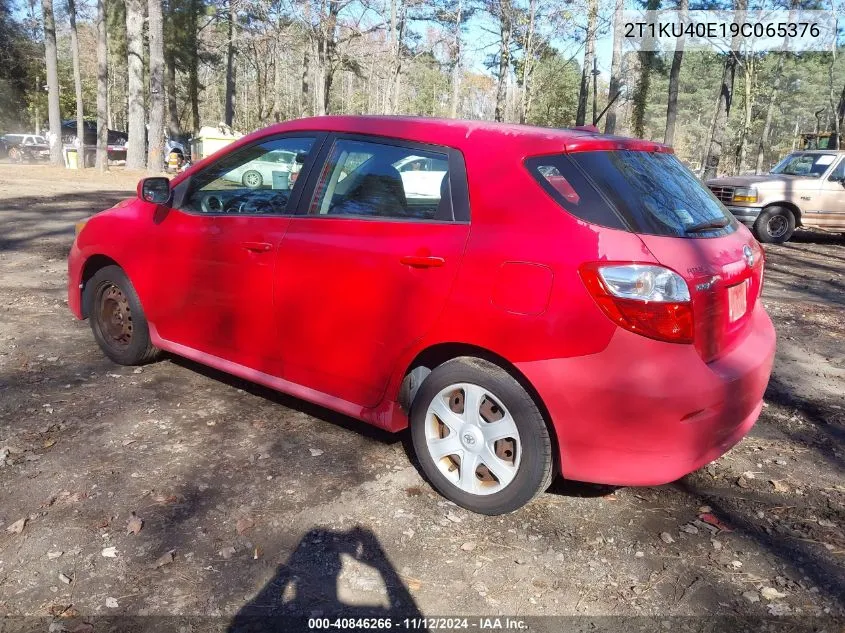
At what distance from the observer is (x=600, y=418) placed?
2.57 metres

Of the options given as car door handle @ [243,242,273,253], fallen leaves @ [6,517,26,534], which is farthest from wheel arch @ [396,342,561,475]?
fallen leaves @ [6,517,26,534]

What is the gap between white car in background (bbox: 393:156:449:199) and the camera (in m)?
3.07

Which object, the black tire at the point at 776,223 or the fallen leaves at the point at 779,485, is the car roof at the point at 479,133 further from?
the black tire at the point at 776,223

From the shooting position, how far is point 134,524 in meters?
2.80

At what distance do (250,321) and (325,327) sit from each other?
559 millimetres

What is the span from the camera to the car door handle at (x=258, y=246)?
349 centimetres

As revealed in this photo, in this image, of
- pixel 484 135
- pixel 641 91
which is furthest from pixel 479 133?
pixel 641 91

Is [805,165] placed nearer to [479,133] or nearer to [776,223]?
[776,223]

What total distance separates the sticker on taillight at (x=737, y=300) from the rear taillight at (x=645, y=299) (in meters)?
0.41

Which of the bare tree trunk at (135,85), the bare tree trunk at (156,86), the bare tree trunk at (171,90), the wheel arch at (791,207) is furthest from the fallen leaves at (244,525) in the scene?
the bare tree trunk at (171,90)

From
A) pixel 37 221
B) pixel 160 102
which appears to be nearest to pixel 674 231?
pixel 37 221

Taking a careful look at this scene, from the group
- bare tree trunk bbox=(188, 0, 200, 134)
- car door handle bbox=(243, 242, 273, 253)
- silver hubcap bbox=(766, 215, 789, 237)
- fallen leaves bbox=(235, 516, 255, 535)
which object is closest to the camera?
fallen leaves bbox=(235, 516, 255, 535)

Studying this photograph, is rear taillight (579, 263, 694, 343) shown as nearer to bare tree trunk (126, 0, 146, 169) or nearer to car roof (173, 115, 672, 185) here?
car roof (173, 115, 672, 185)

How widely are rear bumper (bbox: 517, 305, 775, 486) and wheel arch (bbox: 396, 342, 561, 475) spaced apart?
0.07m
